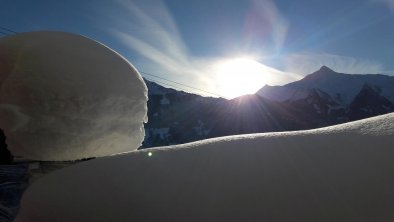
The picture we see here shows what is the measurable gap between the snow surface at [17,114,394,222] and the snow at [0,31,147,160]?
6.04ft

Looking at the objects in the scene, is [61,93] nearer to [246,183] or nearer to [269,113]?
[246,183]

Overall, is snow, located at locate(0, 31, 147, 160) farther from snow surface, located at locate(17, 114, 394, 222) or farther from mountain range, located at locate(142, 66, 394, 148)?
mountain range, located at locate(142, 66, 394, 148)

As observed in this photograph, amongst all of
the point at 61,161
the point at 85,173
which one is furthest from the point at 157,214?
the point at 61,161

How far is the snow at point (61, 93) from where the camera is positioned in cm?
467

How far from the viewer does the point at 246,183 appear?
250 centimetres

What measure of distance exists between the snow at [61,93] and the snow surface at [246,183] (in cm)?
184

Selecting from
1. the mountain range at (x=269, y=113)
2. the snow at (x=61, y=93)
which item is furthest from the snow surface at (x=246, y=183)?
the mountain range at (x=269, y=113)

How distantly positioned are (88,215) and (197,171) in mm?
823

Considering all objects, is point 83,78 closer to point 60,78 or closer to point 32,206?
point 60,78

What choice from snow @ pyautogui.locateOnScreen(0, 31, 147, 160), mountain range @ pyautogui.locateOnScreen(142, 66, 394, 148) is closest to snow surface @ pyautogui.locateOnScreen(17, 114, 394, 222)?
snow @ pyautogui.locateOnScreen(0, 31, 147, 160)

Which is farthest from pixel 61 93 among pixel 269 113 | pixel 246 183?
pixel 269 113

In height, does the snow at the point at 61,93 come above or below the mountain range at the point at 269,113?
below

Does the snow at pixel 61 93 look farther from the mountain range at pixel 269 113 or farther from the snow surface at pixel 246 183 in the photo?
the mountain range at pixel 269 113

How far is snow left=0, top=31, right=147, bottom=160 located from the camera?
15.3ft
